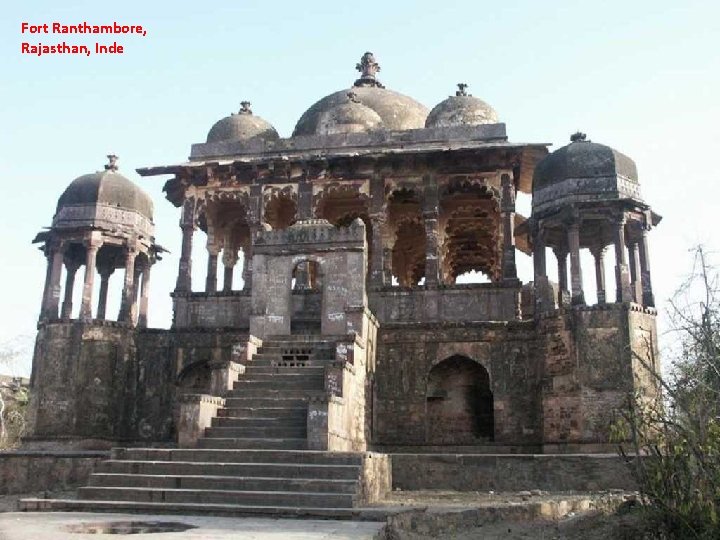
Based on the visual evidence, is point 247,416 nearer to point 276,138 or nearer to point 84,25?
point 84,25

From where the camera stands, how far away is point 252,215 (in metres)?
22.1

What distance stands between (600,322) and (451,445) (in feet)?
14.5

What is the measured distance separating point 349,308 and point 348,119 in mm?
8288

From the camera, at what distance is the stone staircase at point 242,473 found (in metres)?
10.6

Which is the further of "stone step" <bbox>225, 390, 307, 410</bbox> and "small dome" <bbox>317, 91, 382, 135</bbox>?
"small dome" <bbox>317, 91, 382, 135</bbox>

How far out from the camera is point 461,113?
75.4 ft

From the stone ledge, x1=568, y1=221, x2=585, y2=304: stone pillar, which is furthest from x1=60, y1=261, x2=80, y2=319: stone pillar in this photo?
x1=568, y1=221, x2=585, y2=304: stone pillar

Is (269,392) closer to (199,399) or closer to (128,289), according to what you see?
(199,399)

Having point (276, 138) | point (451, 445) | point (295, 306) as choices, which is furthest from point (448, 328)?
point (276, 138)

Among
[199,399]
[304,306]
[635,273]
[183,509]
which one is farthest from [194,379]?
[635,273]

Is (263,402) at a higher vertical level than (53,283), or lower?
lower

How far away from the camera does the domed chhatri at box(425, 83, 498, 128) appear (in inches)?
901

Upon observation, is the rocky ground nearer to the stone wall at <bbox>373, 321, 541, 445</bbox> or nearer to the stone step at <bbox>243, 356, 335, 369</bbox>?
the stone step at <bbox>243, 356, 335, 369</bbox>

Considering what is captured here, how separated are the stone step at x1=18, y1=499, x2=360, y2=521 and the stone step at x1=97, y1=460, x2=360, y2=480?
100 cm
